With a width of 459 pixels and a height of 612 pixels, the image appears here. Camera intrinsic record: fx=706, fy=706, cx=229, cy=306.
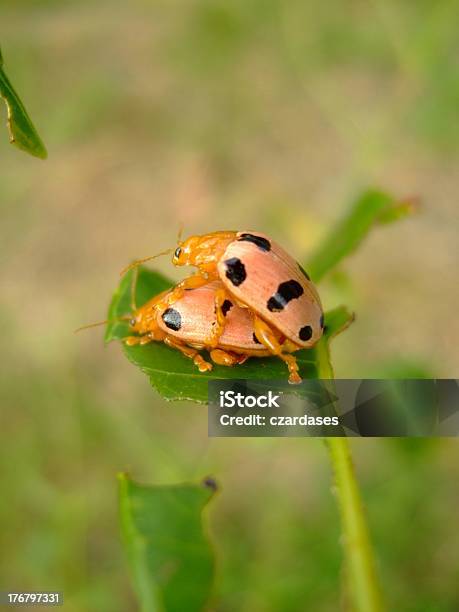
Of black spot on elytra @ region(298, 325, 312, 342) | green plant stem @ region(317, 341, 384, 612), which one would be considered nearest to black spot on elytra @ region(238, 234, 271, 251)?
black spot on elytra @ region(298, 325, 312, 342)

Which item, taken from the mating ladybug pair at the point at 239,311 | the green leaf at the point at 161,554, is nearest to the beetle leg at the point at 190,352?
the mating ladybug pair at the point at 239,311

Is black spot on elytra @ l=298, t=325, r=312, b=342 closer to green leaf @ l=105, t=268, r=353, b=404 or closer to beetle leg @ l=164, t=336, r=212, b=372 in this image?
green leaf @ l=105, t=268, r=353, b=404

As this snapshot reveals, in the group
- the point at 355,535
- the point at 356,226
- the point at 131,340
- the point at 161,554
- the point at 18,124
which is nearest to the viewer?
the point at 18,124

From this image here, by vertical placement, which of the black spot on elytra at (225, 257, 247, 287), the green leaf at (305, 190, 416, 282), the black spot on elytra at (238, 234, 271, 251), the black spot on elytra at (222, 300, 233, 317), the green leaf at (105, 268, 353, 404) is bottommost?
the green leaf at (105, 268, 353, 404)

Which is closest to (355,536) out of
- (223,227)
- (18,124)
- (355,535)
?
(355,535)

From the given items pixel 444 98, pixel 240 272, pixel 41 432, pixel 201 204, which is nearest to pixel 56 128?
pixel 201 204

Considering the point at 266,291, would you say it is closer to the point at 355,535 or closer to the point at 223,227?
the point at 355,535
